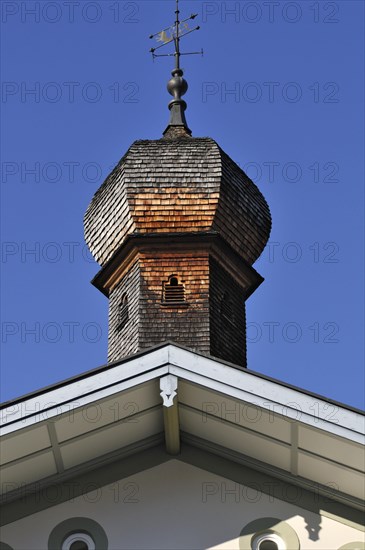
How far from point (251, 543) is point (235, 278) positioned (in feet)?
26.9

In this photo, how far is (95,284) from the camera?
2025 centimetres

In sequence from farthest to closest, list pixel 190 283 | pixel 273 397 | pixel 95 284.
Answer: pixel 95 284, pixel 190 283, pixel 273 397

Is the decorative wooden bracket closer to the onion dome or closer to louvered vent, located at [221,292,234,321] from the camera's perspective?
louvered vent, located at [221,292,234,321]

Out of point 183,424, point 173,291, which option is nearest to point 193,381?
point 183,424

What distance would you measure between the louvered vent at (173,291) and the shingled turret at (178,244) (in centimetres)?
1

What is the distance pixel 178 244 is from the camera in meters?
19.2

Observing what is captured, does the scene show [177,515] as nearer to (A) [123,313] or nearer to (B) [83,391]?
(B) [83,391]

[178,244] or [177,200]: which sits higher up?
[177,200]

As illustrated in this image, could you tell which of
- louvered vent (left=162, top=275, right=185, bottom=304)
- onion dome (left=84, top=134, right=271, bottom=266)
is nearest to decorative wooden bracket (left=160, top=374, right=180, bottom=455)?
louvered vent (left=162, top=275, right=185, bottom=304)

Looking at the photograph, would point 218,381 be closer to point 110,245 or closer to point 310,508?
point 310,508

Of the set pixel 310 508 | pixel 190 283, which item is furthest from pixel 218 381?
pixel 190 283

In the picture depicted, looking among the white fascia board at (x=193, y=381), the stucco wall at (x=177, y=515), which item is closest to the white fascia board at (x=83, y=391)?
the white fascia board at (x=193, y=381)

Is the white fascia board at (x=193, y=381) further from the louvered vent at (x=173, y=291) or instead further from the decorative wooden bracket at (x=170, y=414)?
the louvered vent at (x=173, y=291)

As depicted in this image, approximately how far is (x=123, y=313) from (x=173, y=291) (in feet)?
2.62
